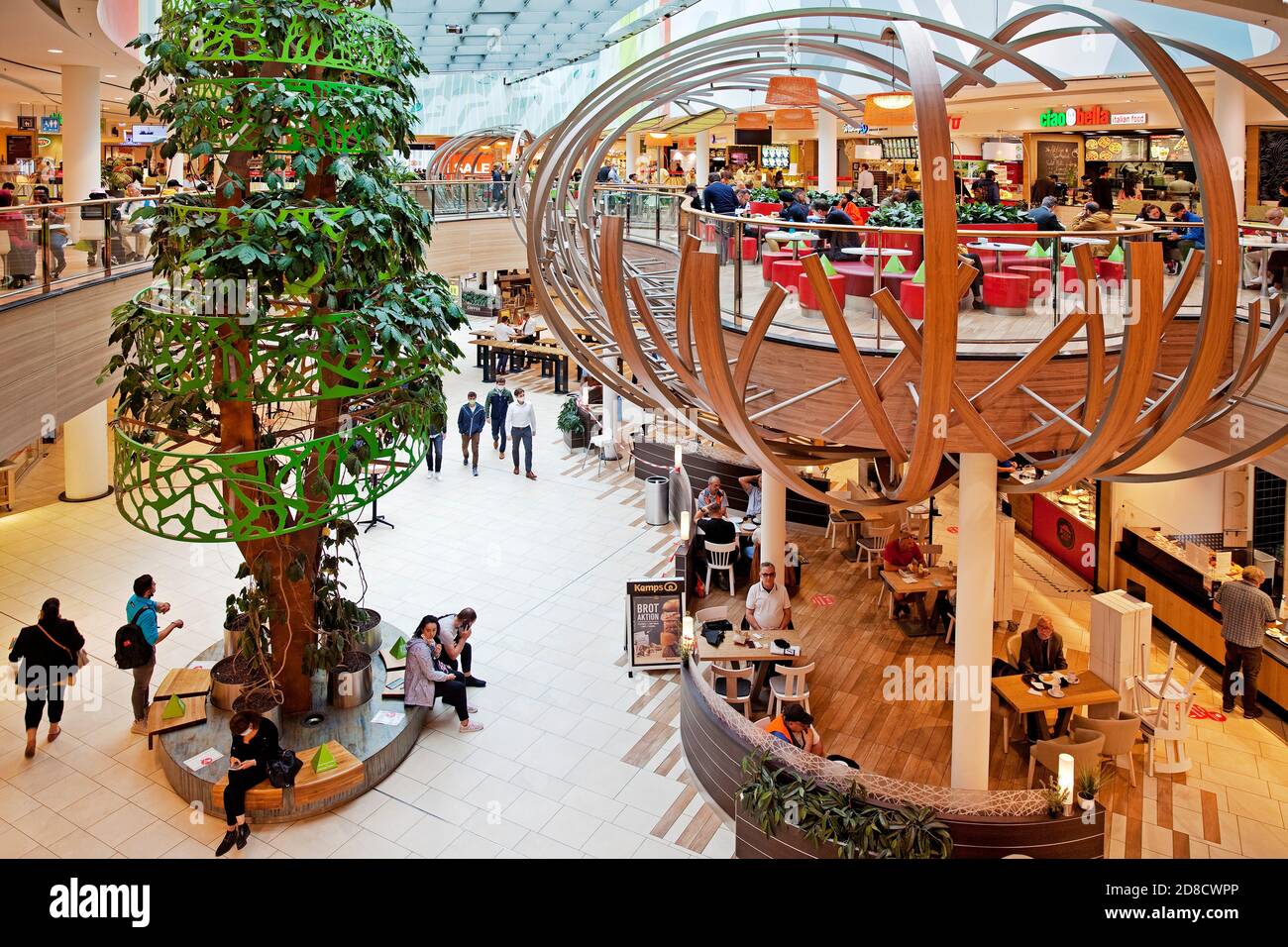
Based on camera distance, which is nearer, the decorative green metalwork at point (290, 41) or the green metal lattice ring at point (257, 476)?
the green metal lattice ring at point (257, 476)

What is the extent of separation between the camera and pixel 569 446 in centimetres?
2322

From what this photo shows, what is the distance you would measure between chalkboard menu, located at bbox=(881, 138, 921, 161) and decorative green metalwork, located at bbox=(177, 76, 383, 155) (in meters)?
29.8

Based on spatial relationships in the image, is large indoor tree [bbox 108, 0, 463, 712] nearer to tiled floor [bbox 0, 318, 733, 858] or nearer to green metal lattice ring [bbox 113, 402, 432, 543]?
green metal lattice ring [bbox 113, 402, 432, 543]

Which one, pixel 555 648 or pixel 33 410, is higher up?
pixel 33 410

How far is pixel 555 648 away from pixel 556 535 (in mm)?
4326

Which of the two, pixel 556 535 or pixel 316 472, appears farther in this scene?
pixel 556 535

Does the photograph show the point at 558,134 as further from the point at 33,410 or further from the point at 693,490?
the point at 693,490

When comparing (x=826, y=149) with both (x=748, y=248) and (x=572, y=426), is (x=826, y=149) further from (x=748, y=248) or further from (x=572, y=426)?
(x=748, y=248)

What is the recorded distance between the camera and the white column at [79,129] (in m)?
17.6

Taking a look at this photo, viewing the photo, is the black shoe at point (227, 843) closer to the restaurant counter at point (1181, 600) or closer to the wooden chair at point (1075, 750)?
the wooden chair at point (1075, 750)

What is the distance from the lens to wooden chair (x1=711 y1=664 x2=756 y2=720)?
11.6m

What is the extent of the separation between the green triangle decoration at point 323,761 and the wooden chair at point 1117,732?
7284mm

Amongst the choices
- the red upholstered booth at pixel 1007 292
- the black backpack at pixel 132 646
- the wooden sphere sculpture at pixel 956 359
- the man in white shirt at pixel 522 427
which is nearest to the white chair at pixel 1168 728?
the wooden sphere sculpture at pixel 956 359
